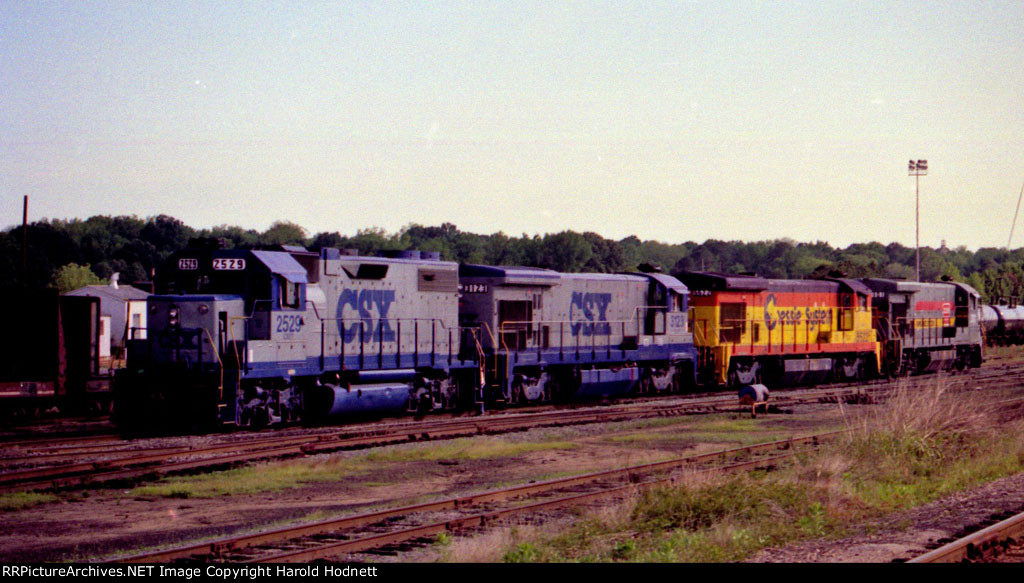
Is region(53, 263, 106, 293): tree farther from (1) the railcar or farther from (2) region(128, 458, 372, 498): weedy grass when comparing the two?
(2) region(128, 458, 372, 498): weedy grass

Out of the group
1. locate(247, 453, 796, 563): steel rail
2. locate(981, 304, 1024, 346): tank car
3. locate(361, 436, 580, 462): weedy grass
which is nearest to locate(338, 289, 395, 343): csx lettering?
locate(361, 436, 580, 462): weedy grass

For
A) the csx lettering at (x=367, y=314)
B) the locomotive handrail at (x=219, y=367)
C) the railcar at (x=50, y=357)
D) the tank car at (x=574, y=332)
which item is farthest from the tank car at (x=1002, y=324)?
the locomotive handrail at (x=219, y=367)

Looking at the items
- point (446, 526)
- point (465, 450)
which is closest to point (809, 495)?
point (446, 526)

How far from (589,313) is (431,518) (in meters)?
16.4

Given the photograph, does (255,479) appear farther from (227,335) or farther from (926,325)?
(926,325)

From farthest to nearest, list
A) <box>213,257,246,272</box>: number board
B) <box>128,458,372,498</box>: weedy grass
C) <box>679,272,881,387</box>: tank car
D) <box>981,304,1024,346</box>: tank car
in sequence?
<box>981,304,1024,346</box>: tank car → <box>679,272,881,387</box>: tank car → <box>213,257,246,272</box>: number board → <box>128,458,372,498</box>: weedy grass

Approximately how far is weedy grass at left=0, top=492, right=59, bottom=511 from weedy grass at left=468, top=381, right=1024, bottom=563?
6.12m

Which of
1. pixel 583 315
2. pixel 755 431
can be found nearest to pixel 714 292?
pixel 583 315

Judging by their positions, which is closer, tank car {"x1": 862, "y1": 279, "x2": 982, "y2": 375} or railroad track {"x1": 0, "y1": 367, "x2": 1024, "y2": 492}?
railroad track {"x1": 0, "y1": 367, "x2": 1024, "y2": 492}

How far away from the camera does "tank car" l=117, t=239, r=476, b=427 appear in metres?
18.2

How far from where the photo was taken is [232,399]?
18328mm

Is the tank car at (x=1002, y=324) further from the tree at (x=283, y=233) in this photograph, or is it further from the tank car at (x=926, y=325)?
→ the tree at (x=283, y=233)

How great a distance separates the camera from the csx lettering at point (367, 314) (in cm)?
2061
